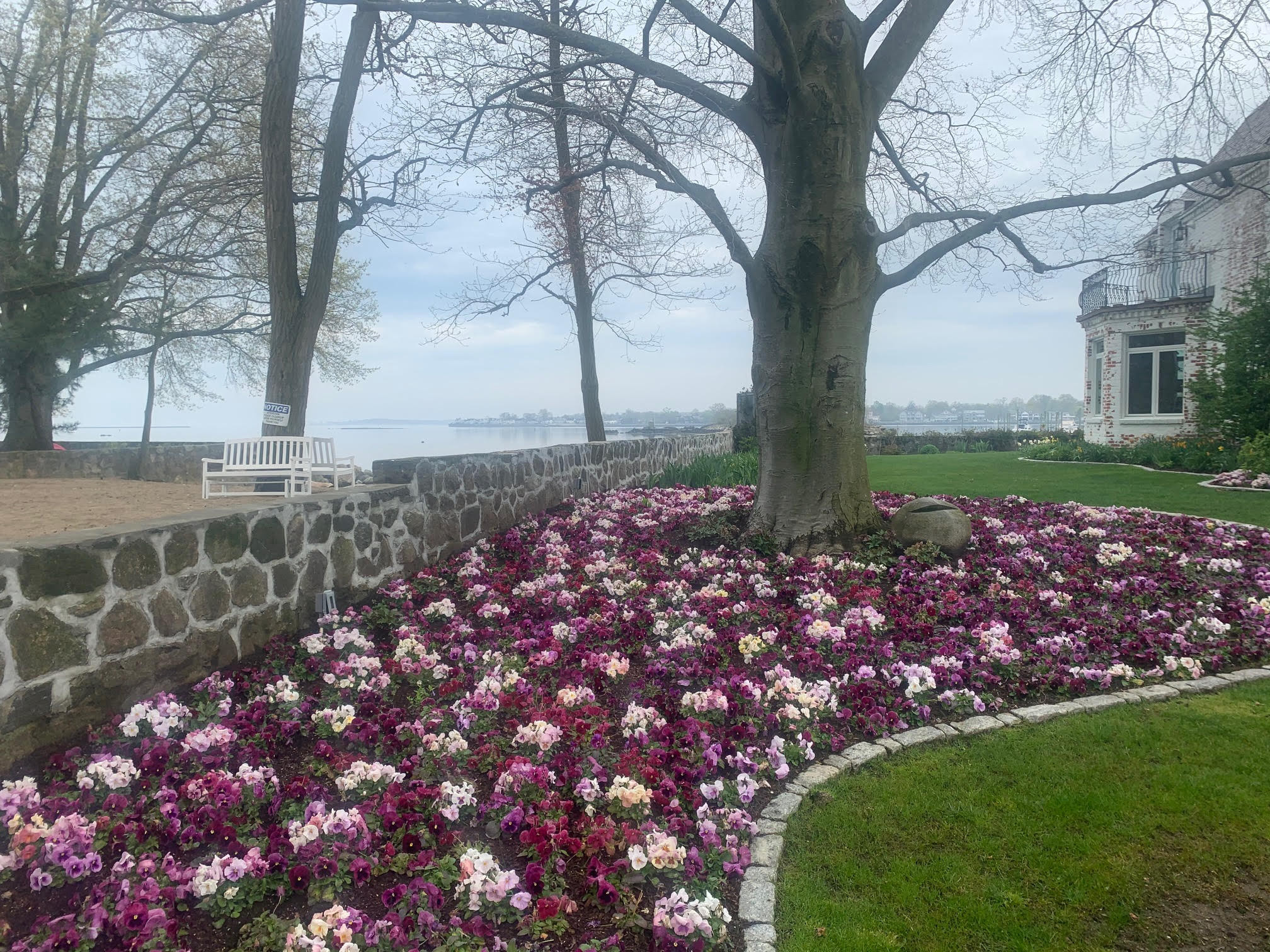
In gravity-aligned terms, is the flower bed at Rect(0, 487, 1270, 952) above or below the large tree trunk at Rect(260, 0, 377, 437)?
below

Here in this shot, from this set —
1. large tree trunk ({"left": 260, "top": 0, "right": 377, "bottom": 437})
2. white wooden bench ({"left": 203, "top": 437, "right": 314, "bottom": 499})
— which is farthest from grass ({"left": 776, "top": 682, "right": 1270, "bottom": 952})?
large tree trunk ({"left": 260, "top": 0, "right": 377, "bottom": 437})

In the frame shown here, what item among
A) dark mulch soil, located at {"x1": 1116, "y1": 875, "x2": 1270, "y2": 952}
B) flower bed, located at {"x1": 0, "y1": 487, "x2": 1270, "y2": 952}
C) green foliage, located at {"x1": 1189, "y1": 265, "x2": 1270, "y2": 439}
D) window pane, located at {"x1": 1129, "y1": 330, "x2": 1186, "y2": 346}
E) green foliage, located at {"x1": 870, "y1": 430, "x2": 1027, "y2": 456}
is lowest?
dark mulch soil, located at {"x1": 1116, "y1": 875, "x2": 1270, "y2": 952}

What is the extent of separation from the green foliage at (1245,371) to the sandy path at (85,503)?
16.5 metres

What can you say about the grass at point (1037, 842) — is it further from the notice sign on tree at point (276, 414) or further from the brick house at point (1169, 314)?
the brick house at point (1169, 314)

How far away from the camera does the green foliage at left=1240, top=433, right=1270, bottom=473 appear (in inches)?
482

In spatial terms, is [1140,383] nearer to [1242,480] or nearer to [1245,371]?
[1245,371]

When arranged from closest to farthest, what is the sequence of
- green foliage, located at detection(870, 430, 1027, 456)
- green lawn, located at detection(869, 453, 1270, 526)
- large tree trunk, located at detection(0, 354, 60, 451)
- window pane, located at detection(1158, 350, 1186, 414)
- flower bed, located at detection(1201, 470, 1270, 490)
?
green lawn, located at detection(869, 453, 1270, 526), flower bed, located at detection(1201, 470, 1270, 490), large tree trunk, located at detection(0, 354, 60, 451), window pane, located at detection(1158, 350, 1186, 414), green foliage, located at detection(870, 430, 1027, 456)

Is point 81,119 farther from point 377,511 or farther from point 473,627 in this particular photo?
point 473,627

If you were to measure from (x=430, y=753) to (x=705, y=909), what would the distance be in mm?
1507

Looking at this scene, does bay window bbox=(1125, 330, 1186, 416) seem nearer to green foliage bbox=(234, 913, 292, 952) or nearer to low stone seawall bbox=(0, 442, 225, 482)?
low stone seawall bbox=(0, 442, 225, 482)

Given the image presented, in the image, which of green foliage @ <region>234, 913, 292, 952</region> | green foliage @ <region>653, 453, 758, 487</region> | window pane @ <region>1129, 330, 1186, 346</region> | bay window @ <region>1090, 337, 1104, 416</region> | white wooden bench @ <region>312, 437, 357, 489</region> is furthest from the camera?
bay window @ <region>1090, 337, 1104, 416</region>

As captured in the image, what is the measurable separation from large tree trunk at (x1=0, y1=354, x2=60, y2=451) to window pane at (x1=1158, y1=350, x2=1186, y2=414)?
82.0 ft

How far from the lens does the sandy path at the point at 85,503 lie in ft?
21.0

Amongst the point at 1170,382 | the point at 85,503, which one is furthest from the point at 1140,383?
the point at 85,503
